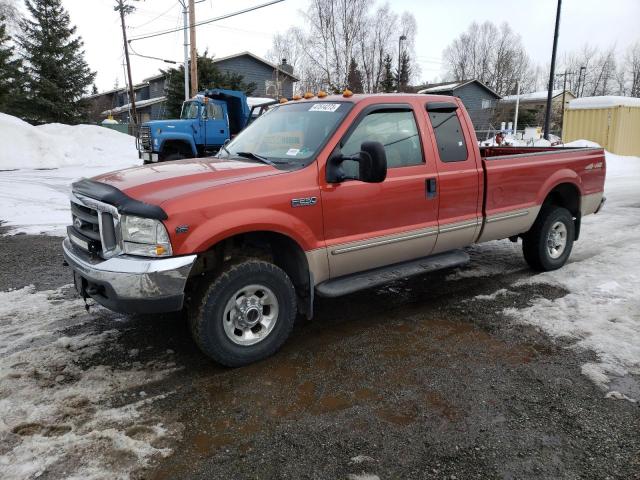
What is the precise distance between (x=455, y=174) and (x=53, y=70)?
35486 mm

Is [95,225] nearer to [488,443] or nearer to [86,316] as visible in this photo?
[86,316]

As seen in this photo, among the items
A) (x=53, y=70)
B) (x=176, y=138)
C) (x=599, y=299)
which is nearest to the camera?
(x=599, y=299)

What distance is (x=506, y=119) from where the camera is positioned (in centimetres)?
4819

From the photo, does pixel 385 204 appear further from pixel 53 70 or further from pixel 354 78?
pixel 354 78

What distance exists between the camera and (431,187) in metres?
4.59

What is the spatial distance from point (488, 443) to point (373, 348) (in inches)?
54.4

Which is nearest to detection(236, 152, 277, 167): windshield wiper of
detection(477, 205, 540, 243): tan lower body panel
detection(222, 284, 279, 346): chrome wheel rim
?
detection(222, 284, 279, 346): chrome wheel rim

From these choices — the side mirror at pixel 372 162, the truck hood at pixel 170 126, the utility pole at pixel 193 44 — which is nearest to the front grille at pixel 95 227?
the side mirror at pixel 372 162

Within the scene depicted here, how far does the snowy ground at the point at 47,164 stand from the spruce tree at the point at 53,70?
7.87m

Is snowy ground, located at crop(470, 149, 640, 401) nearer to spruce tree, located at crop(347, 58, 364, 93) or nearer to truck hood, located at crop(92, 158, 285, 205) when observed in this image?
truck hood, located at crop(92, 158, 285, 205)

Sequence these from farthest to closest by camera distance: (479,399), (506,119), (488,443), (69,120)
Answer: (506,119) < (69,120) < (479,399) < (488,443)

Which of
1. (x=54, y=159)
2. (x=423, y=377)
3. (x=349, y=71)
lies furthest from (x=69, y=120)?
(x=423, y=377)

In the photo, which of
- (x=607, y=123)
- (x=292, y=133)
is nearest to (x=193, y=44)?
(x=607, y=123)

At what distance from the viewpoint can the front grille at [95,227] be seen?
342 centimetres
